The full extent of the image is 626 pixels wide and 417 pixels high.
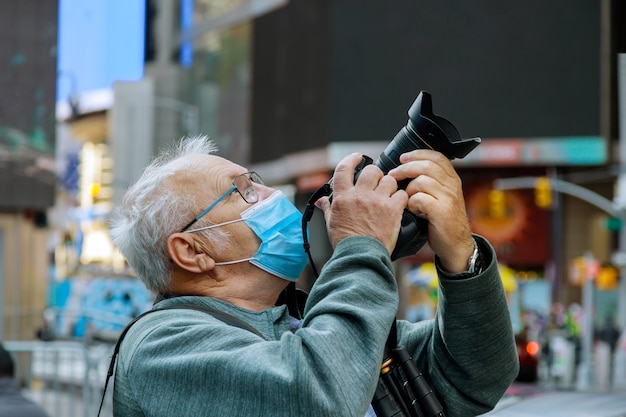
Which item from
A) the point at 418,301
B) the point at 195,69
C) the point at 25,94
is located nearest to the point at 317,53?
the point at 195,69

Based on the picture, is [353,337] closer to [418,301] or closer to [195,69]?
[418,301]

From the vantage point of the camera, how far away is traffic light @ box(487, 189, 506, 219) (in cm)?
4356

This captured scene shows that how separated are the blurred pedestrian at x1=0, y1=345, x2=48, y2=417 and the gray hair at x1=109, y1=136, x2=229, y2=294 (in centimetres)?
240

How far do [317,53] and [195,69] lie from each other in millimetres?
9771

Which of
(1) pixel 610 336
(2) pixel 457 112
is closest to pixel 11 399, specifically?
A: (1) pixel 610 336

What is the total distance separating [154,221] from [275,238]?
0.88 ft

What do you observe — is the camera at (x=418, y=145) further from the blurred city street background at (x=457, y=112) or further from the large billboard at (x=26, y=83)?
the blurred city street background at (x=457, y=112)

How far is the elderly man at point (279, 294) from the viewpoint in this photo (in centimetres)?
183

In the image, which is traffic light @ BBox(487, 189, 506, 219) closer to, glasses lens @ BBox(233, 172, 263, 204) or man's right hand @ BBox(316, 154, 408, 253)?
glasses lens @ BBox(233, 172, 263, 204)

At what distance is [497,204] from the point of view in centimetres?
4353

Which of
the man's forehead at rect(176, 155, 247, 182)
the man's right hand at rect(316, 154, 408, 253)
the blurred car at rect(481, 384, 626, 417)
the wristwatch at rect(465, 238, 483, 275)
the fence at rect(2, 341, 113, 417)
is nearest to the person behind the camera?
the man's right hand at rect(316, 154, 408, 253)

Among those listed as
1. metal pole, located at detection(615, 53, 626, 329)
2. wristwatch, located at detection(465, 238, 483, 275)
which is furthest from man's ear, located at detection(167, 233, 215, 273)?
metal pole, located at detection(615, 53, 626, 329)

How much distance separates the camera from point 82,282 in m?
23.9

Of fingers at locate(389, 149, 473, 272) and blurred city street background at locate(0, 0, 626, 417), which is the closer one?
fingers at locate(389, 149, 473, 272)
